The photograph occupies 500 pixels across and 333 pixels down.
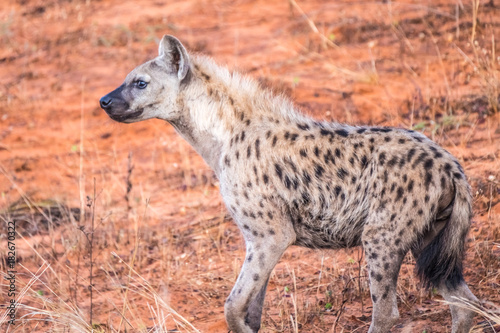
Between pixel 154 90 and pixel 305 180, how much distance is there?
1294 mm

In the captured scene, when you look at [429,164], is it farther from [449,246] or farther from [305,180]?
[305,180]

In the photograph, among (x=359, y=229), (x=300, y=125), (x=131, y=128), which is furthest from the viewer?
(x=131, y=128)

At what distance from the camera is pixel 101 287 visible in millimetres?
6281

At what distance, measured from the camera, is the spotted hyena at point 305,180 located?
4109 mm

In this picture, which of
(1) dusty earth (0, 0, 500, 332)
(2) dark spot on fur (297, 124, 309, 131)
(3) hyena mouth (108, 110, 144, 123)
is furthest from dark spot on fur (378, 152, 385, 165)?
(3) hyena mouth (108, 110, 144, 123)

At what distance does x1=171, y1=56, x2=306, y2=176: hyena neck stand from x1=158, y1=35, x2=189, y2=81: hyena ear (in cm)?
9

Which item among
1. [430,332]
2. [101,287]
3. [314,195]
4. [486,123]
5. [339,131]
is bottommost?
[101,287]

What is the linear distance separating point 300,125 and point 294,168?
341 millimetres

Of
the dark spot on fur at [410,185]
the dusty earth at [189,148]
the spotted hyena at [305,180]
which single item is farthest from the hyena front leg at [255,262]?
the dark spot on fur at [410,185]

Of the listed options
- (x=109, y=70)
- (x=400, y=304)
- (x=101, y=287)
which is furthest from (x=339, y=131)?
(x=109, y=70)

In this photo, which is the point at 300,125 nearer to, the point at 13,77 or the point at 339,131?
the point at 339,131

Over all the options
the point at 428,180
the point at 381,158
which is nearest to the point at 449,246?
the point at 428,180

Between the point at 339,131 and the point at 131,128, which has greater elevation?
the point at 339,131

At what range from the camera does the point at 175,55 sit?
4992 mm
